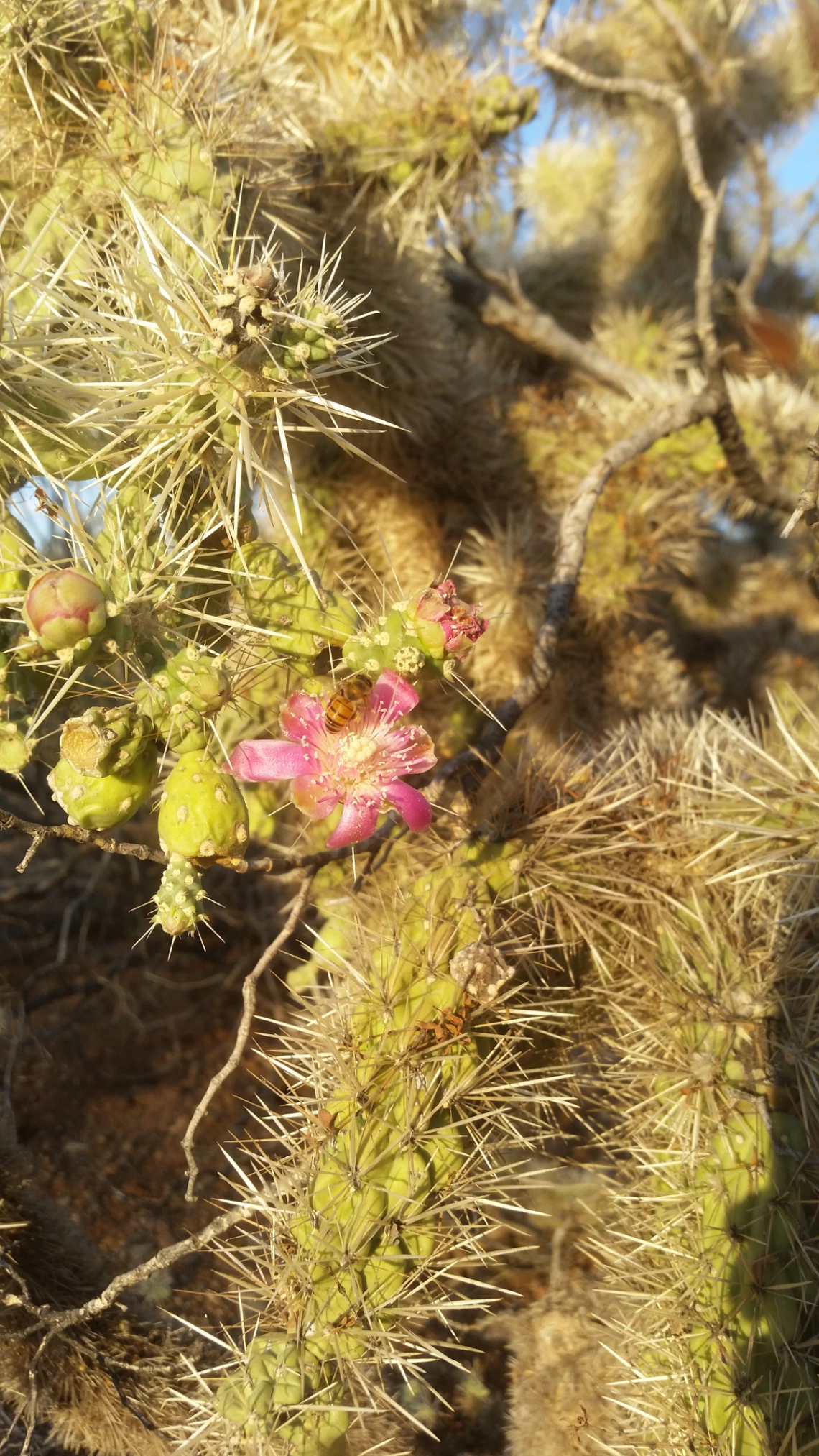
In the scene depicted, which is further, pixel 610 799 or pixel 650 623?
pixel 650 623

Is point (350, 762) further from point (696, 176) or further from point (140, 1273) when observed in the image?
point (696, 176)

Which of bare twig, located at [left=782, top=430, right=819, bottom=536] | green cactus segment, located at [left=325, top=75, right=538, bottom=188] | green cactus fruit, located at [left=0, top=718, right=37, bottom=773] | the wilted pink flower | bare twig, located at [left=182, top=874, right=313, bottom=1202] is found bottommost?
bare twig, located at [left=182, top=874, right=313, bottom=1202]

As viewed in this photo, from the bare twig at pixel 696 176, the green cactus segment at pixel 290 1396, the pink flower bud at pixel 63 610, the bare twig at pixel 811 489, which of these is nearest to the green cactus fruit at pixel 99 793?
the pink flower bud at pixel 63 610

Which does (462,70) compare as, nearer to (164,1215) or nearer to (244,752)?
(244,752)

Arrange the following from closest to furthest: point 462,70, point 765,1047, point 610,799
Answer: point 765,1047 → point 610,799 → point 462,70

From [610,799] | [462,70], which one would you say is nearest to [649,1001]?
[610,799]

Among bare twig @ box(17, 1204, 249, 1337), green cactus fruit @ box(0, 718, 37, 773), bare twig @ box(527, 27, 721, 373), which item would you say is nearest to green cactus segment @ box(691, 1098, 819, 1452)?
bare twig @ box(17, 1204, 249, 1337)

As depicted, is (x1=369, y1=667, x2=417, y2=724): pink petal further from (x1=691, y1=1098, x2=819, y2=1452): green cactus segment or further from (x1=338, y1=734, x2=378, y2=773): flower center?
(x1=691, y1=1098, x2=819, y2=1452): green cactus segment

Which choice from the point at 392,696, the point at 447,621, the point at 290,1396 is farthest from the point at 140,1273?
the point at 447,621
